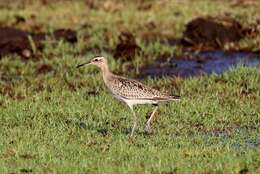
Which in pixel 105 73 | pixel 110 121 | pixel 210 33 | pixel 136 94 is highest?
pixel 105 73

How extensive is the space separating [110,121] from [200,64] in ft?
17.9

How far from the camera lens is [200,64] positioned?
1678 centimetres

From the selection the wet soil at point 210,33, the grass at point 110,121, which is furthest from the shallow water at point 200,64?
the wet soil at point 210,33

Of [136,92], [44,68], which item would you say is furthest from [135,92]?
[44,68]

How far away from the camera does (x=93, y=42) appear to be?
61.1 feet

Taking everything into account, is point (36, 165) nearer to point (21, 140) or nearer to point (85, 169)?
point (85, 169)

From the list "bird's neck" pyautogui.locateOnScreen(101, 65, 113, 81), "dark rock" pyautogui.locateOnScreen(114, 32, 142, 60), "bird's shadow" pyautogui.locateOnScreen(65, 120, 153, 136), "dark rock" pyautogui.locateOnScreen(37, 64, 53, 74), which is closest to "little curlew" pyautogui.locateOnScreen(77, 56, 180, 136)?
"bird's shadow" pyautogui.locateOnScreen(65, 120, 153, 136)

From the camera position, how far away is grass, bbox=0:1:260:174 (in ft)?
29.3

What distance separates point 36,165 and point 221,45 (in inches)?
382

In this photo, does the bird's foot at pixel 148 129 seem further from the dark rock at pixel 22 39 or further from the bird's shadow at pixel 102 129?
the dark rock at pixel 22 39

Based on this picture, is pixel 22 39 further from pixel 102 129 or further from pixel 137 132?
pixel 137 132

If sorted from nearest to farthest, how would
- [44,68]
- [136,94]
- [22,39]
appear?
1. [136,94]
2. [44,68]
3. [22,39]

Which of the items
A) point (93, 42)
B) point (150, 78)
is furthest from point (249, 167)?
point (93, 42)

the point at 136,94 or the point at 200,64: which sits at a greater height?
the point at 136,94
